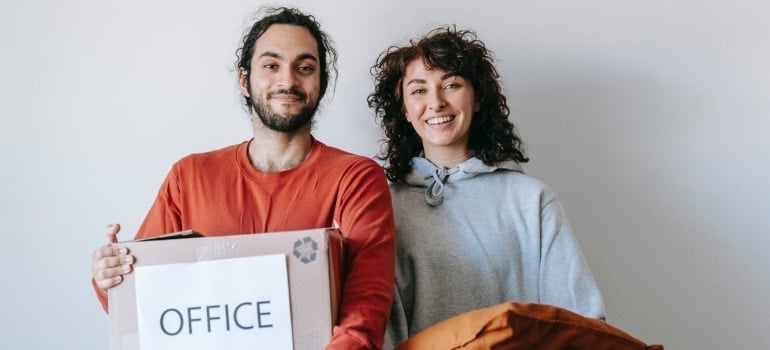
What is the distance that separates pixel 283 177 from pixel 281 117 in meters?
0.12

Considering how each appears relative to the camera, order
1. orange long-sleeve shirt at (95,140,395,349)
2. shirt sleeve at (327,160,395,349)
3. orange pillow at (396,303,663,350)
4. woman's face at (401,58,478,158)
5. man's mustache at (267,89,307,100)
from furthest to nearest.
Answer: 1. woman's face at (401,58,478,158)
2. man's mustache at (267,89,307,100)
3. orange long-sleeve shirt at (95,140,395,349)
4. shirt sleeve at (327,160,395,349)
5. orange pillow at (396,303,663,350)

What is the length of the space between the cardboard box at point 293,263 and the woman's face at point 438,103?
57cm

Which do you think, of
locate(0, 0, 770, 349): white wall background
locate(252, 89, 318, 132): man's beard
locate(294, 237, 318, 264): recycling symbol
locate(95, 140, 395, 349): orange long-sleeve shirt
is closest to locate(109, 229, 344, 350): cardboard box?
locate(294, 237, 318, 264): recycling symbol

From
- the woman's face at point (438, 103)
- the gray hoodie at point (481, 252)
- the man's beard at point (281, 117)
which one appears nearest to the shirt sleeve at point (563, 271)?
the gray hoodie at point (481, 252)

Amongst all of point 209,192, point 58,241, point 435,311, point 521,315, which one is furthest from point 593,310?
point 58,241

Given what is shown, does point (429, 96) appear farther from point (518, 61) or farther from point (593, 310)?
point (593, 310)

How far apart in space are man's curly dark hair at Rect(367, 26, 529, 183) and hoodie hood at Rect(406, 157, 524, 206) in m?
0.02

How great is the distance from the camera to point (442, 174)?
171cm

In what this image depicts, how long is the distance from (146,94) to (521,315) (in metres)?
1.08

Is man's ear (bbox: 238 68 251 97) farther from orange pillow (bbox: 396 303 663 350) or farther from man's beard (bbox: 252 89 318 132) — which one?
orange pillow (bbox: 396 303 663 350)

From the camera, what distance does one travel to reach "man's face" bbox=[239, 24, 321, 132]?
1518 mm

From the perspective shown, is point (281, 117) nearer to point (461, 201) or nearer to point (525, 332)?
point (461, 201)

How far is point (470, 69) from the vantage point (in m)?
1.70

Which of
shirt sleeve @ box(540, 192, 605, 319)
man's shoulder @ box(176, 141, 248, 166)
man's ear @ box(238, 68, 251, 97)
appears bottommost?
shirt sleeve @ box(540, 192, 605, 319)
